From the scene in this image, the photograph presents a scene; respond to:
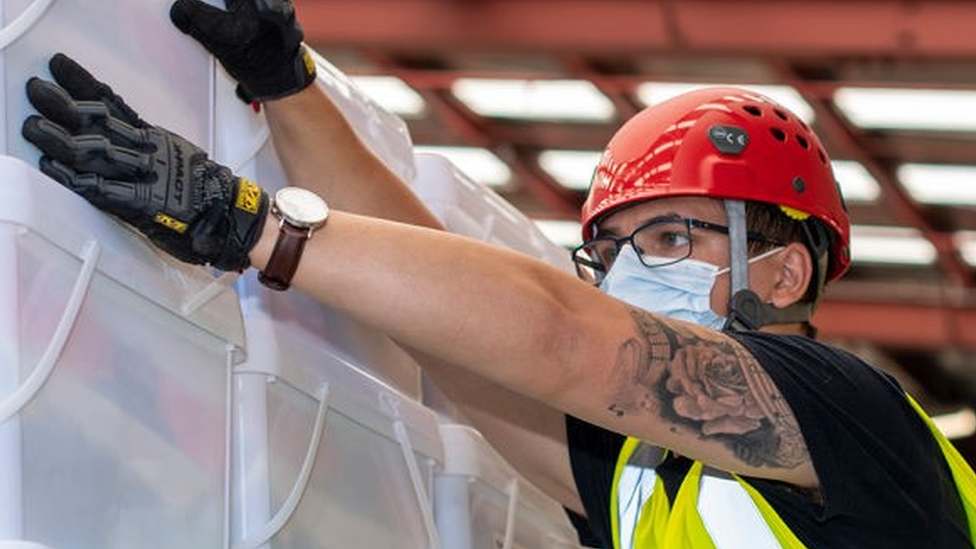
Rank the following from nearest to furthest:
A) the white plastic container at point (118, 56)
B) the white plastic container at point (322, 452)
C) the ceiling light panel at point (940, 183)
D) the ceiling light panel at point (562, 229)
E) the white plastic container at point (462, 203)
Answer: the white plastic container at point (118, 56), the white plastic container at point (322, 452), the white plastic container at point (462, 203), the ceiling light panel at point (940, 183), the ceiling light panel at point (562, 229)

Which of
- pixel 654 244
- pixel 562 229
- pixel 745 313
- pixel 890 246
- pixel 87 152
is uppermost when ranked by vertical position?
pixel 890 246

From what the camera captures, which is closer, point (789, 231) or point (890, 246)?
point (789, 231)

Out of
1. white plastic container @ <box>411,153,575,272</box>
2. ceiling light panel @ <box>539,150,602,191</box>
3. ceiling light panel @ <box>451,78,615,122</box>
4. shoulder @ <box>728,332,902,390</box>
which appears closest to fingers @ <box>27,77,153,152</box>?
shoulder @ <box>728,332,902,390</box>

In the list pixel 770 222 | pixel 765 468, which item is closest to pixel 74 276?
pixel 765 468

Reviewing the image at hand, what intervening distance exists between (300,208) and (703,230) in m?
1.01

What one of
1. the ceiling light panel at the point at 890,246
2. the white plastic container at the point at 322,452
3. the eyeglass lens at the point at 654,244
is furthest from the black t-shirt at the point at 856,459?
the ceiling light panel at the point at 890,246

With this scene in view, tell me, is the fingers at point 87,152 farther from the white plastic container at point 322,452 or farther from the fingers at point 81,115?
the white plastic container at point 322,452

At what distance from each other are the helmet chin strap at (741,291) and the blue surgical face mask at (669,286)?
0.03m

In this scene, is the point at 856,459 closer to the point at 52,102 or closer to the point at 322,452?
the point at 322,452

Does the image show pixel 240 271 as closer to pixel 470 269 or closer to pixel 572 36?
pixel 470 269

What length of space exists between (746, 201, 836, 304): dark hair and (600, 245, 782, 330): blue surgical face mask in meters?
0.16

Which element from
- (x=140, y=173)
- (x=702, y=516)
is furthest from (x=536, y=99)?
(x=140, y=173)

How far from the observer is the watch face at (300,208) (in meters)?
2.40

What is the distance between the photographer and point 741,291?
315 centimetres
